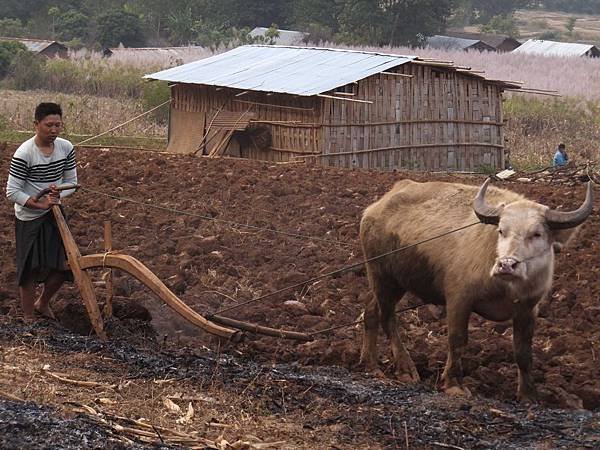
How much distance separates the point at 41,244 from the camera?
8.88m

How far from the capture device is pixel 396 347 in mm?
8531

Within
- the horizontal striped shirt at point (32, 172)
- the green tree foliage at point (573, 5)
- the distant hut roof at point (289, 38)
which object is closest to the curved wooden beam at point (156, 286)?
the horizontal striped shirt at point (32, 172)

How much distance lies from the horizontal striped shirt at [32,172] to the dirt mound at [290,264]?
3.74 feet

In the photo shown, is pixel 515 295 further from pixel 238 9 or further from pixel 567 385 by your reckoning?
pixel 238 9

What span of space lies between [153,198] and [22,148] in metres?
6.94

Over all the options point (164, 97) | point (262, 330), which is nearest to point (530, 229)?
point (262, 330)

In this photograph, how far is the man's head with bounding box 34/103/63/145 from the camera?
8688 mm

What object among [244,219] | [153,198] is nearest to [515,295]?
[244,219]

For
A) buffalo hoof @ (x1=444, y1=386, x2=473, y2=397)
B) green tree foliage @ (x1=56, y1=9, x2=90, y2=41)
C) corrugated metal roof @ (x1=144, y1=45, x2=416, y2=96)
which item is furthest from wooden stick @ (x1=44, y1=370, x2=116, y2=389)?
green tree foliage @ (x1=56, y1=9, x2=90, y2=41)

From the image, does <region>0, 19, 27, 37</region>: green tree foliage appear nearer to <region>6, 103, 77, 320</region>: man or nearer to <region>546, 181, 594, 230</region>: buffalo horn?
<region>6, 103, 77, 320</region>: man

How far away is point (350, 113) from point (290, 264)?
13086mm

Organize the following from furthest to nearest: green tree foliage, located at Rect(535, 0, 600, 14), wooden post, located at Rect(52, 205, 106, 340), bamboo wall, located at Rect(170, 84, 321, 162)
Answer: green tree foliage, located at Rect(535, 0, 600, 14), bamboo wall, located at Rect(170, 84, 321, 162), wooden post, located at Rect(52, 205, 106, 340)

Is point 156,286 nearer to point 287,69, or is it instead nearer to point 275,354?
point 275,354

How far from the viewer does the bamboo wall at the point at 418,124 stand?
964 inches
